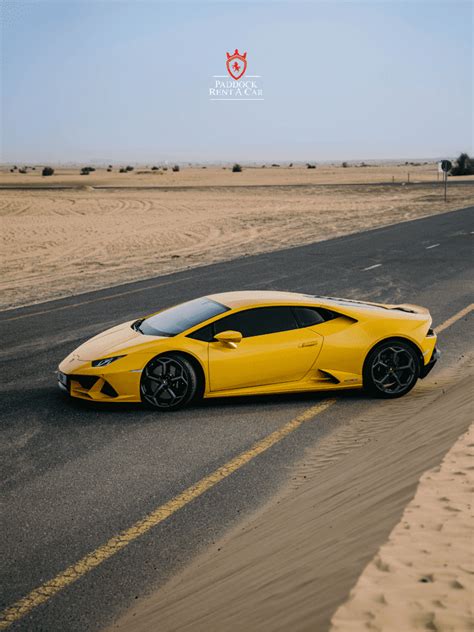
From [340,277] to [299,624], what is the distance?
51.8 ft

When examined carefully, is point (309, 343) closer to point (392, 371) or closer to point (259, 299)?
point (259, 299)

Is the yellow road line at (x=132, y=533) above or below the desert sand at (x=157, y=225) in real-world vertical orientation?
below

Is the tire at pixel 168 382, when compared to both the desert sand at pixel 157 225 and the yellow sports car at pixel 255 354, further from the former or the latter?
the desert sand at pixel 157 225

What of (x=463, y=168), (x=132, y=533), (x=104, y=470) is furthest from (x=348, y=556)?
(x=463, y=168)

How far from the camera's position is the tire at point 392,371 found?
9.21 m

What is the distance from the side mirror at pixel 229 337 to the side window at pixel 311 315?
0.81m

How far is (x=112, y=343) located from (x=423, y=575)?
5.94 meters

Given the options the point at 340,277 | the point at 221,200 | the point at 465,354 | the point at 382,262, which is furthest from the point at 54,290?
the point at 221,200

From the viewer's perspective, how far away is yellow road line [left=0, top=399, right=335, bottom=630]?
4992 mm

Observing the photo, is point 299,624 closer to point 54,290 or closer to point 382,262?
point 54,290

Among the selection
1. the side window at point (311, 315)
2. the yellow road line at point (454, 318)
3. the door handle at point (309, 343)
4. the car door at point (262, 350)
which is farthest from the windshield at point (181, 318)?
the yellow road line at point (454, 318)

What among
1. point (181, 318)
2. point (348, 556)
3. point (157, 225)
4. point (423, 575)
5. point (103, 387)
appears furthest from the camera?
point (157, 225)

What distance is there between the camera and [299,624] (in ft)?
11.9

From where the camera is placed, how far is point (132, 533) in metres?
5.95
